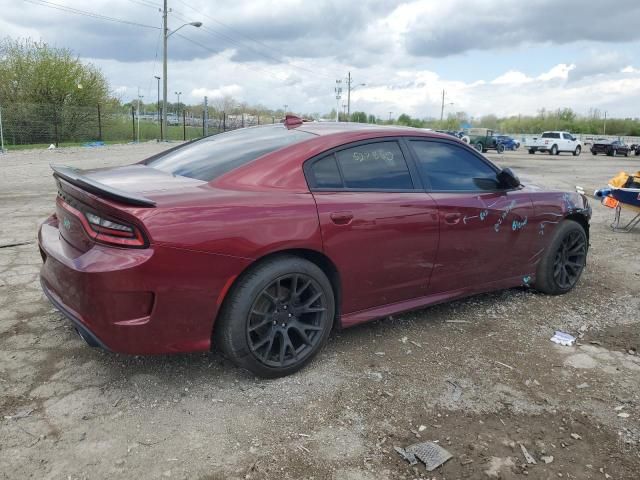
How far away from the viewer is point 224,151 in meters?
3.49

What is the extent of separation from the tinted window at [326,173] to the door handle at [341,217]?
20 centimetres

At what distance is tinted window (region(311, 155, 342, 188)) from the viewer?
3204 mm

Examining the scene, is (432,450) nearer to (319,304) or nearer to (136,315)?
(319,304)

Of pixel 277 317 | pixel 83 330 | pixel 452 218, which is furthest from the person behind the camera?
pixel 452 218

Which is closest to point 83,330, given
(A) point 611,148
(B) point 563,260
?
(B) point 563,260

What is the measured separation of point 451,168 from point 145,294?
2.39 m

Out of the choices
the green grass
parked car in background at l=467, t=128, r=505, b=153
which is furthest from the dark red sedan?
parked car in background at l=467, t=128, r=505, b=153

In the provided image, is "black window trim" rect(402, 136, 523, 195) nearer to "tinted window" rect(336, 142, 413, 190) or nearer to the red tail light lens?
"tinted window" rect(336, 142, 413, 190)

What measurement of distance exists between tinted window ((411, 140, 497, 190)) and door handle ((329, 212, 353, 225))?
80 cm

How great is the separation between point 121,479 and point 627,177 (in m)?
8.56

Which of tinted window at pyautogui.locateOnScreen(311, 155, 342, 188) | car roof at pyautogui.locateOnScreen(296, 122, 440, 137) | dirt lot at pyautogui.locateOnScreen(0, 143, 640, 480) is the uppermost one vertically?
car roof at pyautogui.locateOnScreen(296, 122, 440, 137)

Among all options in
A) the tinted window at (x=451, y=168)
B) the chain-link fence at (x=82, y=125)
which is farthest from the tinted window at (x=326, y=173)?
the chain-link fence at (x=82, y=125)

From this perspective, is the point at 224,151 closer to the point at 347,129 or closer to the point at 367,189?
the point at 347,129

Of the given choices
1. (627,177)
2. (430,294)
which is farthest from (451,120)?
(430,294)
